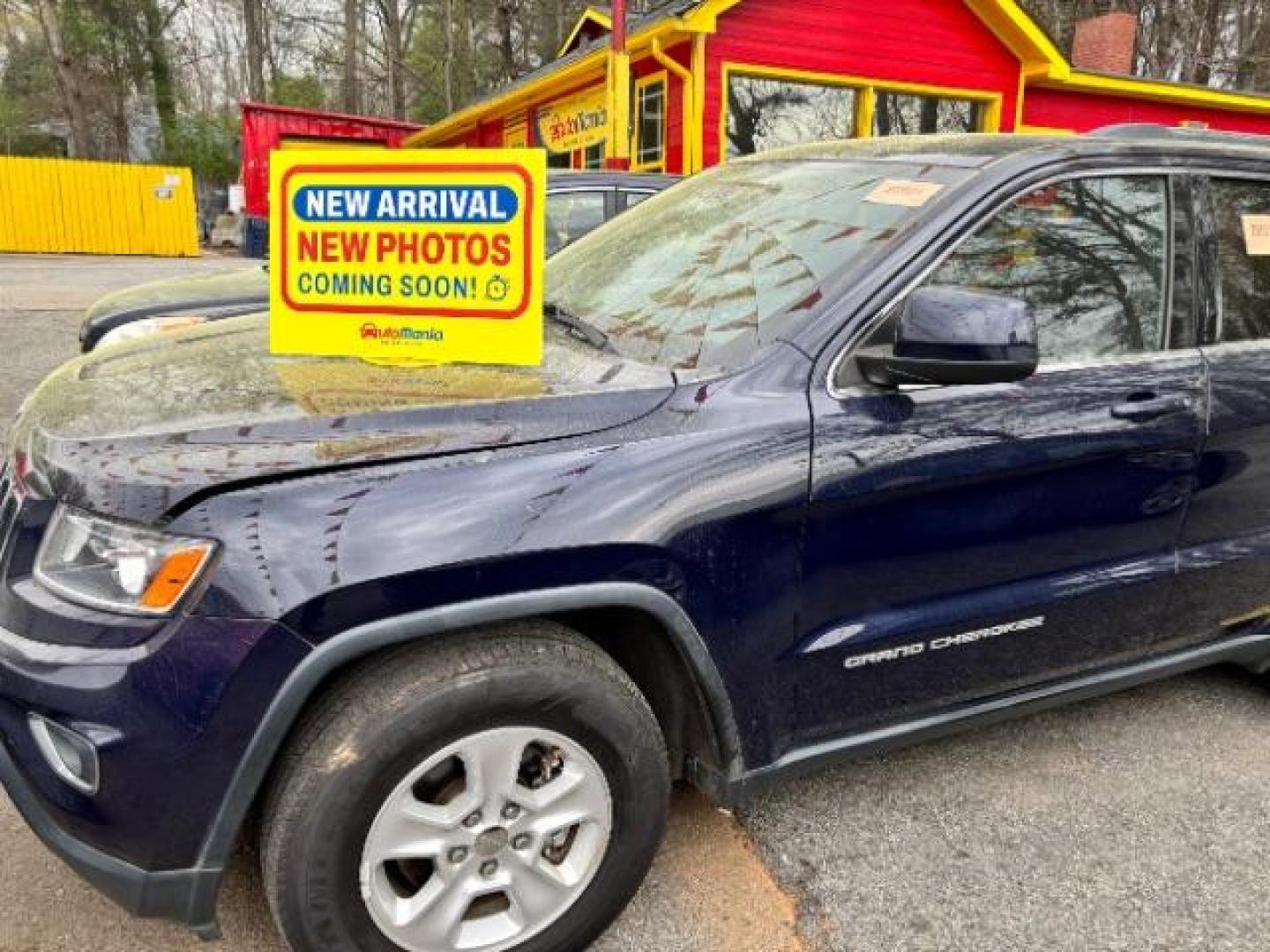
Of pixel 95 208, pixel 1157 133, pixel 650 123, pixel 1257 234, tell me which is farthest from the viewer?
pixel 95 208

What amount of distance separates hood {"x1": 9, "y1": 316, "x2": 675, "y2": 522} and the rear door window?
173cm

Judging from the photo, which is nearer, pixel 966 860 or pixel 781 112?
pixel 966 860

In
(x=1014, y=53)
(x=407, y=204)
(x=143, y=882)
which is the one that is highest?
(x=1014, y=53)

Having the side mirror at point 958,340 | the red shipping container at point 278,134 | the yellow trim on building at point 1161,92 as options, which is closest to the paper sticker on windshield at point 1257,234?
the side mirror at point 958,340

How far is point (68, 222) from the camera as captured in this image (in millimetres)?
23156

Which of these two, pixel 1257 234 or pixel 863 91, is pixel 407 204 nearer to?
pixel 1257 234

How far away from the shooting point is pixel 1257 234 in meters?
2.92

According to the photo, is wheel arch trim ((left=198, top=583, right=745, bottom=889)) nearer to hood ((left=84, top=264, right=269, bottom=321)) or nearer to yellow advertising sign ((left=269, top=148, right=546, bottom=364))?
yellow advertising sign ((left=269, top=148, right=546, bottom=364))

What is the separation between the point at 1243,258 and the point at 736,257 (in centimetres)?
148

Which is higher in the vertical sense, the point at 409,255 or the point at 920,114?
the point at 920,114

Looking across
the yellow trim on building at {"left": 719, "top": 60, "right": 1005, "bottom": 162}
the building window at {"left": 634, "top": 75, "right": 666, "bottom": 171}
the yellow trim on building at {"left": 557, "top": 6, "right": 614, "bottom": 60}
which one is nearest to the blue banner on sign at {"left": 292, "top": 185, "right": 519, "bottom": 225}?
the yellow trim on building at {"left": 719, "top": 60, "right": 1005, "bottom": 162}

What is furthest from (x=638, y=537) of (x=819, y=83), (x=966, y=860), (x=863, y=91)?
(x=863, y=91)

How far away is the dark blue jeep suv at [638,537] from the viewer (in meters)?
1.75

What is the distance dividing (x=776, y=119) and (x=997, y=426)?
1184 cm
